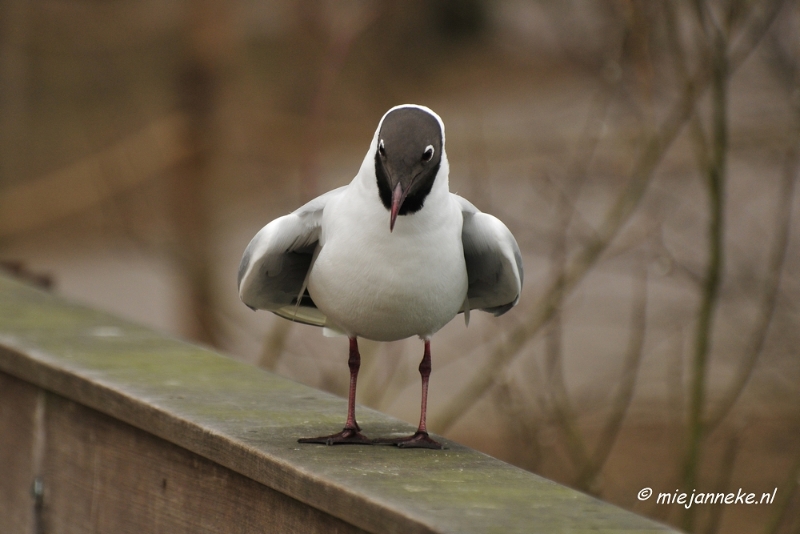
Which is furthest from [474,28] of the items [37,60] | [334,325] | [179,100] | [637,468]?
[334,325]

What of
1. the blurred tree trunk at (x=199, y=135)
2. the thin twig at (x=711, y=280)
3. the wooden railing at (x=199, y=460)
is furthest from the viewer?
the blurred tree trunk at (x=199, y=135)

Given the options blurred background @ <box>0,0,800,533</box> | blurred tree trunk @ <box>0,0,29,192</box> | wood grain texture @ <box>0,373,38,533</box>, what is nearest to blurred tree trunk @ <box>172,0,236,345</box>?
blurred background @ <box>0,0,800,533</box>

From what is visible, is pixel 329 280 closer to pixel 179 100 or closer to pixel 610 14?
pixel 610 14

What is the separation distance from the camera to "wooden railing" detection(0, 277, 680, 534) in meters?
1.93

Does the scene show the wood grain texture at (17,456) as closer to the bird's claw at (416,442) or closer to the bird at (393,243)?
the bird at (393,243)

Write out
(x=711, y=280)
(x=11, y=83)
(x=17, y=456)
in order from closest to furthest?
(x=17, y=456) → (x=711, y=280) → (x=11, y=83)

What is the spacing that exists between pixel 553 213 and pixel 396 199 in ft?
16.5

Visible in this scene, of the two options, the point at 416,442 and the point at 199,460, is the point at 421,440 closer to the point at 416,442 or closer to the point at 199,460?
the point at 416,442

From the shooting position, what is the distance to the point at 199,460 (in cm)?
240

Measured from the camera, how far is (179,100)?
584 cm

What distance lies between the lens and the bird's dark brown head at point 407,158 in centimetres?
216

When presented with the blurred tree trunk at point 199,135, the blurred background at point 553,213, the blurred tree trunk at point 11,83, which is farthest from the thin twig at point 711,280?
the blurred tree trunk at point 11,83

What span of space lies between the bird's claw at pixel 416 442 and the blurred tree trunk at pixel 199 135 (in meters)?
3.16

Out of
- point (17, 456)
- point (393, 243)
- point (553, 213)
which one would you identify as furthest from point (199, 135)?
point (393, 243)
